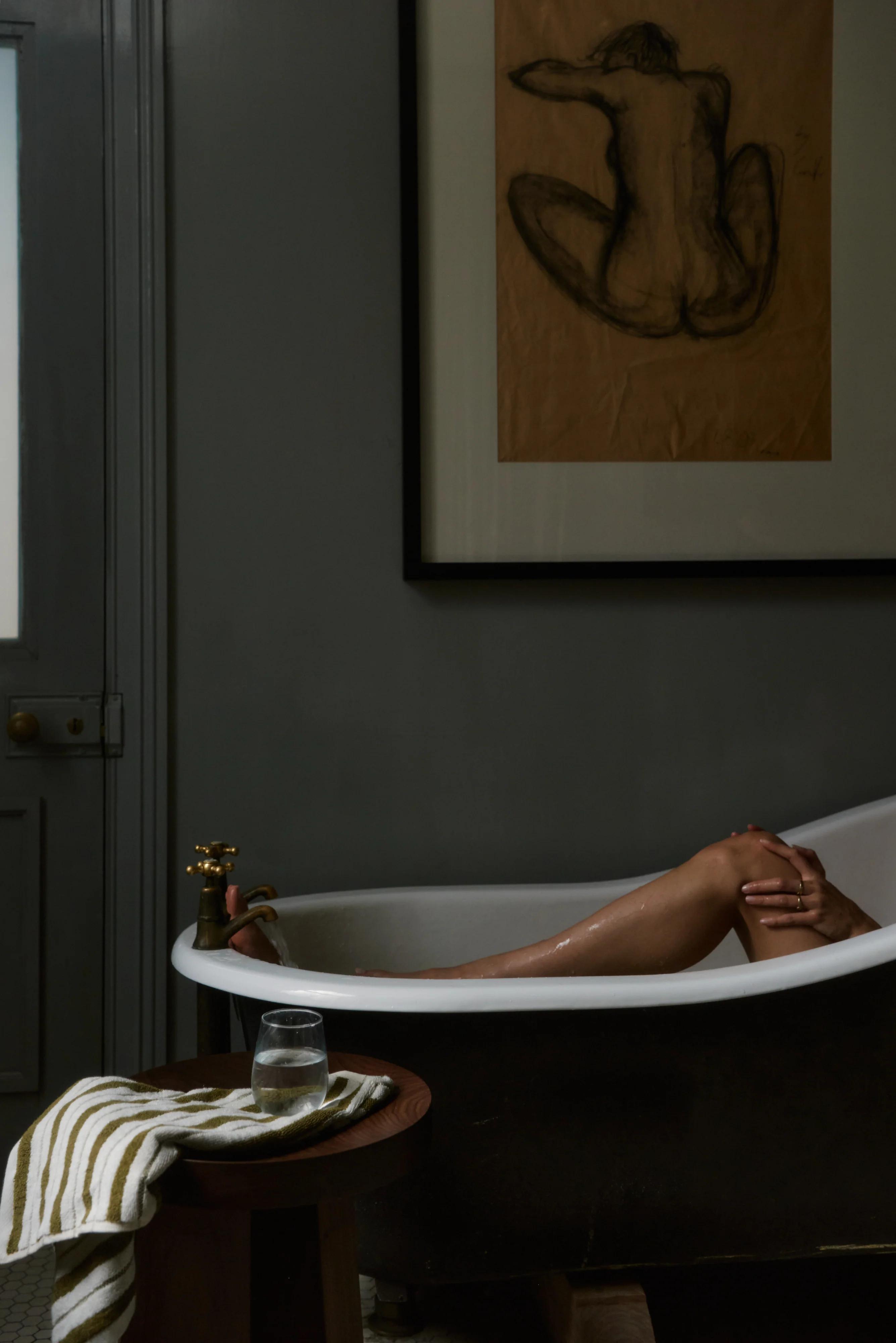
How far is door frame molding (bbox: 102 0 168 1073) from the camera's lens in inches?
72.3

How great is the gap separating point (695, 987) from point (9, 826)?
121cm

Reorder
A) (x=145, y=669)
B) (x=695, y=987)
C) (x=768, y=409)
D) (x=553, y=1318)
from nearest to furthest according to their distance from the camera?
(x=695, y=987) → (x=553, y=1318) → (x=145, y=669) → (x=768, y=409)

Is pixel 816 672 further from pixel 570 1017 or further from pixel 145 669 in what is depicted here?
pixel 145 669

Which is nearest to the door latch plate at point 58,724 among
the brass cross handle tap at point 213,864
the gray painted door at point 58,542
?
the gray painted door at point 58,542

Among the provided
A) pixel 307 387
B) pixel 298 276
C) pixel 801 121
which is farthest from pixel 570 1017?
pixel 801 121

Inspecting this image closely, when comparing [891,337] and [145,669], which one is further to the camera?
[891,337]

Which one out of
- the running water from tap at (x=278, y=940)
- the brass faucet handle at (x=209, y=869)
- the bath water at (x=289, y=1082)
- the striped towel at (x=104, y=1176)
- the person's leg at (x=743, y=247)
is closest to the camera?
the striped towel at (x=104, y=1176)

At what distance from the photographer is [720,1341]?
1400 mm

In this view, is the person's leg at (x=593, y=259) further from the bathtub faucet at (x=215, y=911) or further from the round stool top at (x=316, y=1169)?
the round stool top at (x=316, y=1169)

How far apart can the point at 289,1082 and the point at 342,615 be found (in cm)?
104

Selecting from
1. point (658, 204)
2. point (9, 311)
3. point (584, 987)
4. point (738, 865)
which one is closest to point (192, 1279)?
point (584, 987)

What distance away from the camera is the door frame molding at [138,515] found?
1.84 m

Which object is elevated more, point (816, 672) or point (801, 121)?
point (801, 121)

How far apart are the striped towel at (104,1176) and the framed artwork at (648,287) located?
1099 mm
